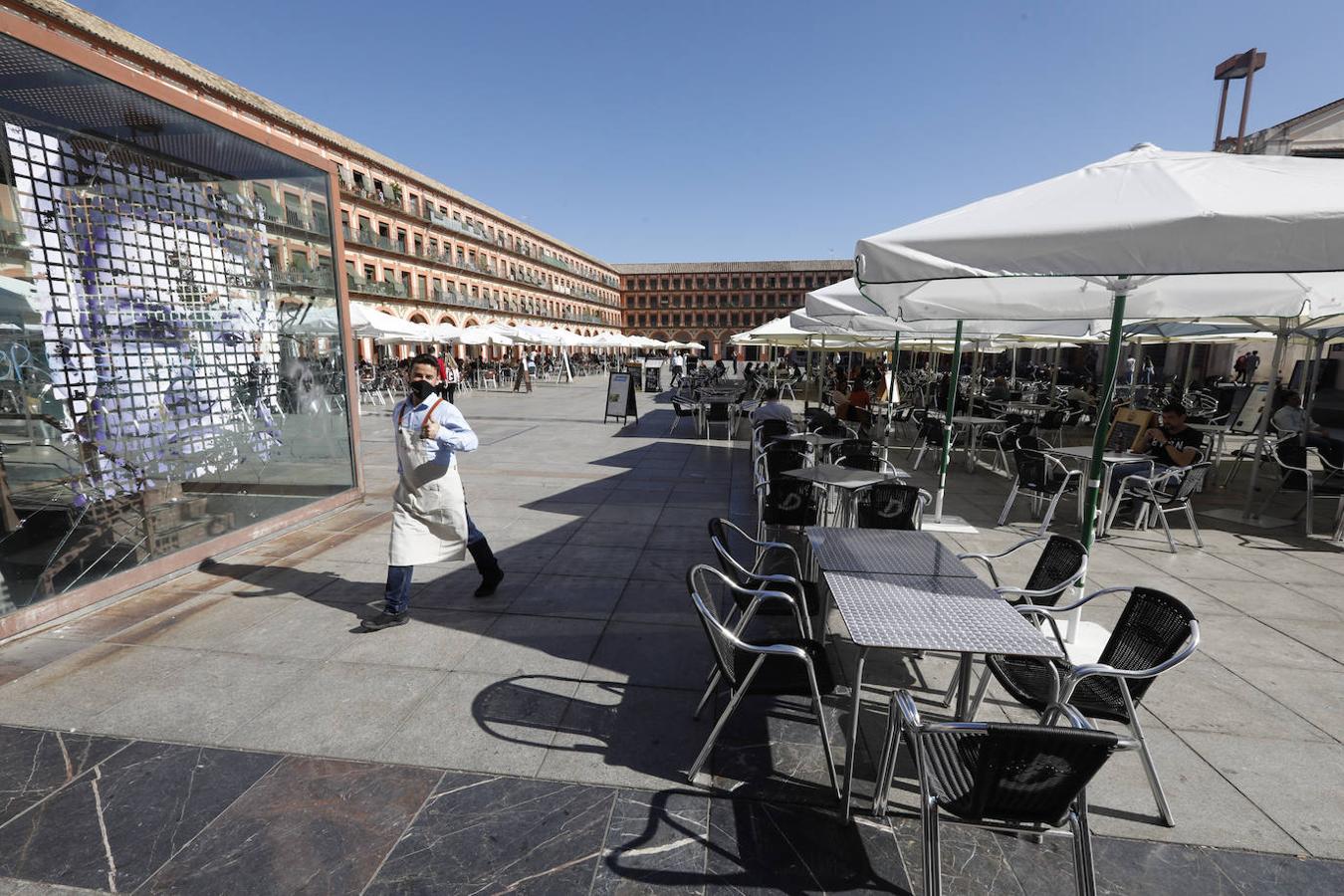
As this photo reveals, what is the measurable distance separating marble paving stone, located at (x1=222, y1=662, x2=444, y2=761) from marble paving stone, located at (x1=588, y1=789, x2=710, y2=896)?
1.05m

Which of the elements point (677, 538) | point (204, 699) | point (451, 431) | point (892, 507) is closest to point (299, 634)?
point (204, 699)

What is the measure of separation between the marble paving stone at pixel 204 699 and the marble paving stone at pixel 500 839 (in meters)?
1.14

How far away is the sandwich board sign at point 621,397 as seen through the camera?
1300 centimetres

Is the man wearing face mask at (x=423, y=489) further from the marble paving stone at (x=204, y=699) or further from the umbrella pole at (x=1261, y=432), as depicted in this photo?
the umbrella pole at (x=1261, y=432)

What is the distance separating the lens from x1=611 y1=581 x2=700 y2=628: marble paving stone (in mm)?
3645

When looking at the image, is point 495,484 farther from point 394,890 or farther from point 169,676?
point 394,890

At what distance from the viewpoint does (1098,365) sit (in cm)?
2803

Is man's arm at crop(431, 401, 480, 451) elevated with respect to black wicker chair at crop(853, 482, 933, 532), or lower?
elevated

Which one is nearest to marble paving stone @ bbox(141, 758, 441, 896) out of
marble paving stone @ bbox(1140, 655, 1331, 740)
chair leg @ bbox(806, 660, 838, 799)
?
chair leg @ bbox(806, 660, 838, 799)

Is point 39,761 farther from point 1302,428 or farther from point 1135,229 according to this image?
point 1302,428

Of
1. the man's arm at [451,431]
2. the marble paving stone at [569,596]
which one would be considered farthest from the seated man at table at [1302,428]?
the man's arm at [451,431]

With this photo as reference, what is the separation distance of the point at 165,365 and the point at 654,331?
7455 centimetres

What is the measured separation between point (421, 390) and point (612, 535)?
2.39 m

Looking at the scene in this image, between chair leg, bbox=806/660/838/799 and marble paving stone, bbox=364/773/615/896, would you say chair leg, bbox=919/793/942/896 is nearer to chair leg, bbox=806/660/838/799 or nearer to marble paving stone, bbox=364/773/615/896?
chair leg, bbox=806/660/838/799
